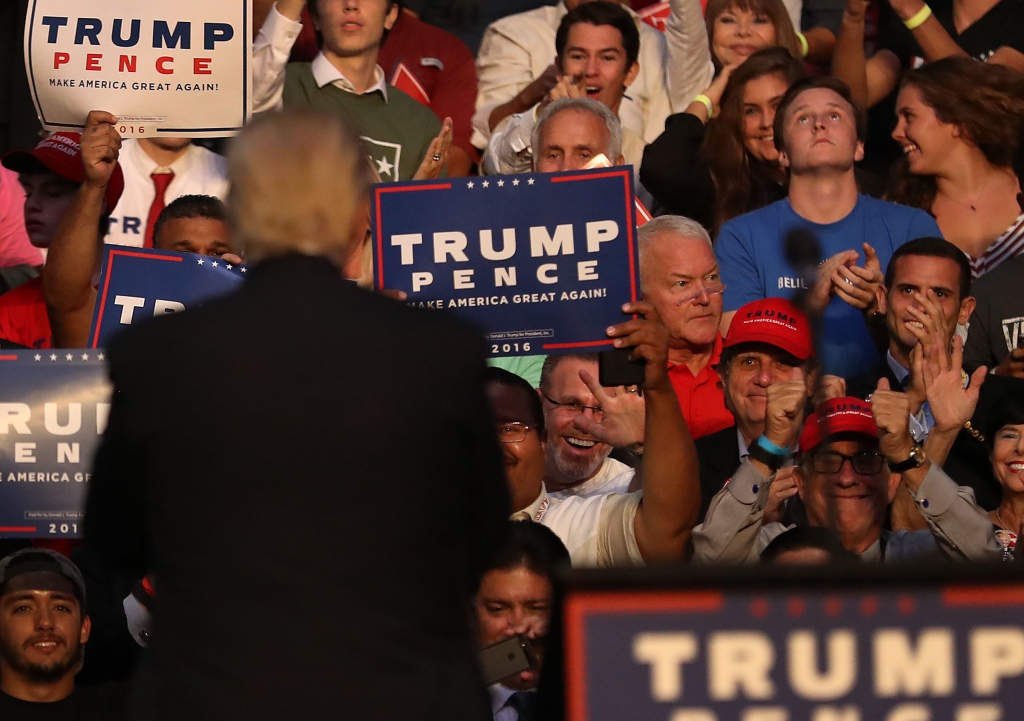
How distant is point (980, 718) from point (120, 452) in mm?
1266

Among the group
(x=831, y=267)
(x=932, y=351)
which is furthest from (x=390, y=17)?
(x=932, y=351)

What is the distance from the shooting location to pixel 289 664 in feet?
7.80

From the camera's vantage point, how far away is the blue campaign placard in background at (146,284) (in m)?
4.80

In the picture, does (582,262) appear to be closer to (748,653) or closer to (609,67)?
(748,653)

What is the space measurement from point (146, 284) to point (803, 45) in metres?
3.75

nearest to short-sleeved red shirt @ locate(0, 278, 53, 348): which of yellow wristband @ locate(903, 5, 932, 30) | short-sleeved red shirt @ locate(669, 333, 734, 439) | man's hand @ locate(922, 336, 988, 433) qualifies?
short-sleeved red shirt @ locate(669, 333, 734, 439)

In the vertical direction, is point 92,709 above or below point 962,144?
below

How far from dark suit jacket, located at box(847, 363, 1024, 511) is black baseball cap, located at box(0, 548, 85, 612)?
103 inches

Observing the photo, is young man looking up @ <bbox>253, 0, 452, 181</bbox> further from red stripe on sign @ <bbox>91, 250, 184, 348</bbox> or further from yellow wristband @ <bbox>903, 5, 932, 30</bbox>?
yellow wristband @ <bbox>903, 5, 932, 30</bbox>

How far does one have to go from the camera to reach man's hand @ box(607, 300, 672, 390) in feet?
13.6

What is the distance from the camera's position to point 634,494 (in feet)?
15.1

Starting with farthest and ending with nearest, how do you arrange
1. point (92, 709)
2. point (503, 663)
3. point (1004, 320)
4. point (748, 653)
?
point (1004, 320), point (92, 709), point (503, 663), point (748, 653)

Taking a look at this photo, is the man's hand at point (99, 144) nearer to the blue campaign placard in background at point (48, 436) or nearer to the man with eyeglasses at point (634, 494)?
the blue campaign placard in background at point (48, 436)

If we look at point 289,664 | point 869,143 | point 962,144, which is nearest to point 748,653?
point 289,664
